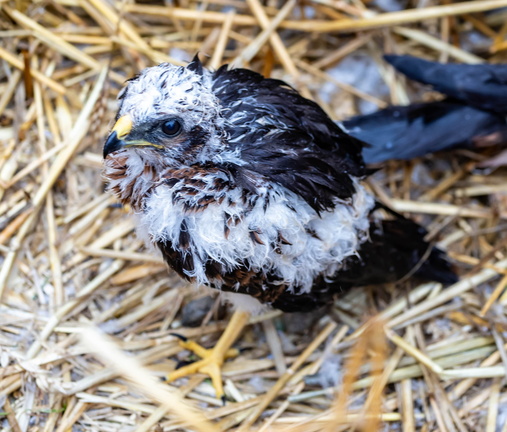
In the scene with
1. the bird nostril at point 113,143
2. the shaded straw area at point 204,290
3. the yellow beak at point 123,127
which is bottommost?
the shaded straw area at point 204,290

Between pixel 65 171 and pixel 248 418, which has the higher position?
pixel 65 171

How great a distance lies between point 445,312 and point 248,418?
2.66ft

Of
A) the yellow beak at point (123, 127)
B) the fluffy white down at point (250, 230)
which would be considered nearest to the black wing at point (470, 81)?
the fluffy white down at point (250, 230)

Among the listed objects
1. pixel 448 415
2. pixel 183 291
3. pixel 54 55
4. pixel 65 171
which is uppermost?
pixel 54 55

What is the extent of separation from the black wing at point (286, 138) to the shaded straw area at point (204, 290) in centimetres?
26

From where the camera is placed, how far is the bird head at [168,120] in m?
1.45

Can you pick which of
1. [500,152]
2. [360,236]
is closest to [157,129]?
[360,236]

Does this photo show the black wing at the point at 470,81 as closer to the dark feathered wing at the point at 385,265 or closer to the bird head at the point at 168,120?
the dark feathered wing at the point at 385,265

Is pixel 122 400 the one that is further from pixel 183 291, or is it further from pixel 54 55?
pixel 54 55

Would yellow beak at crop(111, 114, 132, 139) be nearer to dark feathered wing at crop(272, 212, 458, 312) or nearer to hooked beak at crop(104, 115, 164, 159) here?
hooked beak at crop(104, 115, 164, 159)

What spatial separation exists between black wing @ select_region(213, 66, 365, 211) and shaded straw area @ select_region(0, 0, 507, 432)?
26cm

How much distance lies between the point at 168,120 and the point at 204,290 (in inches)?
29.0

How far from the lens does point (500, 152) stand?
93.9 inches

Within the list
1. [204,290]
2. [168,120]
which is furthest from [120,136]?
[204,290]
